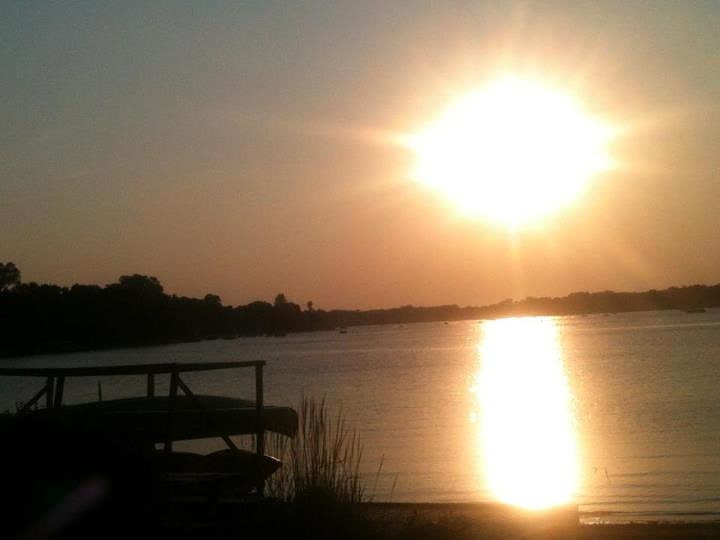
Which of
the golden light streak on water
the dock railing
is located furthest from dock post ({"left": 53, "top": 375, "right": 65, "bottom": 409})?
the golden light streak on water

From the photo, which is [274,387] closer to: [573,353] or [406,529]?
[573,353]

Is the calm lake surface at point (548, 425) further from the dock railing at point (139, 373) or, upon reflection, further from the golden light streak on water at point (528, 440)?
the dock railing at point (139, 373)

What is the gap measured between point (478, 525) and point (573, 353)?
75710 millimetres

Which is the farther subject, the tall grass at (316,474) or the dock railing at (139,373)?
the dock railing at (139,373)

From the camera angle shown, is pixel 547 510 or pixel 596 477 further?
pixel 596 477

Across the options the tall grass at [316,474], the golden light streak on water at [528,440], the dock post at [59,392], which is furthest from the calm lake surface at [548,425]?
the dock post at [59,392]

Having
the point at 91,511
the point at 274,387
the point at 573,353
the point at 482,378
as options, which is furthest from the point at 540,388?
the point at 91,511

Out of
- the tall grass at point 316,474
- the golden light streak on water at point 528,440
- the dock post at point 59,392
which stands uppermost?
the dock post at point 59,392

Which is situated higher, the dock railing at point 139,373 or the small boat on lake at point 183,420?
the dock railing at point 139,373

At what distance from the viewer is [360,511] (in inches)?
403

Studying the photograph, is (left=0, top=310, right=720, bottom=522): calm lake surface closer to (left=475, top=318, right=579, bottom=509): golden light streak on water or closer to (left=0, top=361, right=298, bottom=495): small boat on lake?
(left=475, top=318, right=579, bottom=509): golden light streak on water

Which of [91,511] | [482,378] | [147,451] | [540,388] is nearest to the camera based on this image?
[91,511]

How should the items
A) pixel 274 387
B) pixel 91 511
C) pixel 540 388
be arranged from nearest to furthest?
1. pixel 91 511
2. pixel 540 388
3. pixel 274 387

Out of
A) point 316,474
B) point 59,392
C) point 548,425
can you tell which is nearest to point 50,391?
point 59,392
